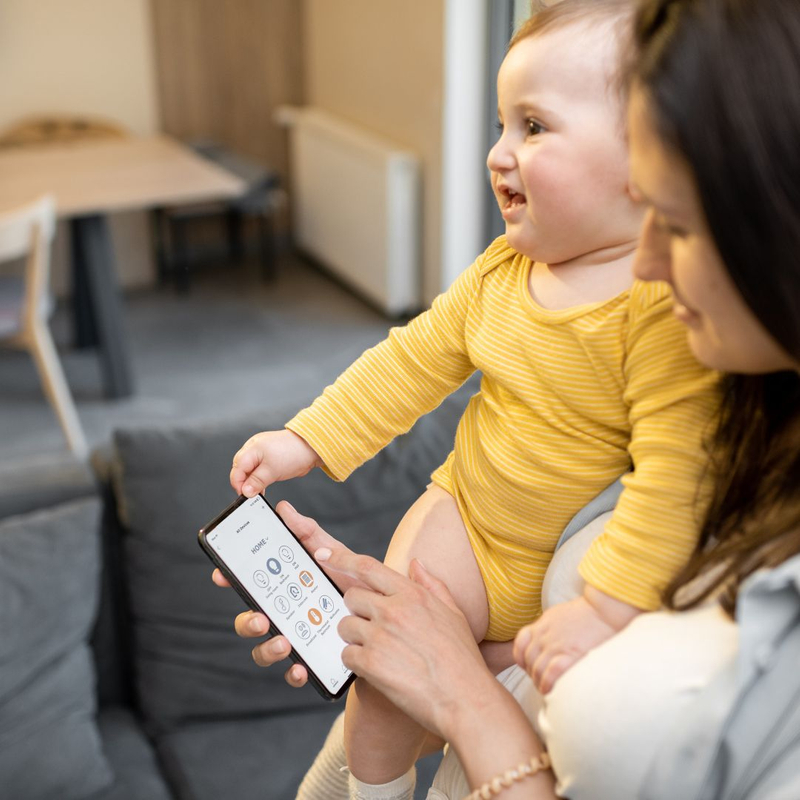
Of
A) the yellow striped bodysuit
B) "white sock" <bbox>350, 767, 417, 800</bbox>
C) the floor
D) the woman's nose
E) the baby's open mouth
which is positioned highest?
the woman's nose

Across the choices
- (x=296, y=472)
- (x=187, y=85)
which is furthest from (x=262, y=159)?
(x=296, y=472)

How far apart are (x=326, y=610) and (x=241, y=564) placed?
0.11m

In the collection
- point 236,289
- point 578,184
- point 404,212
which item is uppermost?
point 578,184

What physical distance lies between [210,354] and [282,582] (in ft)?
10.8

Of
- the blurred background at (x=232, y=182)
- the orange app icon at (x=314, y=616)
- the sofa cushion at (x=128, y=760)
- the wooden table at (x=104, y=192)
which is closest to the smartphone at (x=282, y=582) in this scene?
the orange app icon at (x=314, y=616)

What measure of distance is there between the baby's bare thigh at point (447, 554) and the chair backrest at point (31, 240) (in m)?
2.41

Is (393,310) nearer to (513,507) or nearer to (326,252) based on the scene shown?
(326,252)

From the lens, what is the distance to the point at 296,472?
38.7 inches

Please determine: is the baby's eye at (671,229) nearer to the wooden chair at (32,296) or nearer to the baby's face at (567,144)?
the baby's face at (567,144)

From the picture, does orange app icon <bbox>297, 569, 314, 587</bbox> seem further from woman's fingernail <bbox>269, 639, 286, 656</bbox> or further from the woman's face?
the woman's face

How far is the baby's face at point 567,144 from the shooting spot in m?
0.79

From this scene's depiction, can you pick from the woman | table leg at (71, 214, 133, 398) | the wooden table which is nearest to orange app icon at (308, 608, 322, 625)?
the woman

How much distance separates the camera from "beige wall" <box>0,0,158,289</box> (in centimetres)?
441

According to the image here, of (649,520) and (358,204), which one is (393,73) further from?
(649,520)
